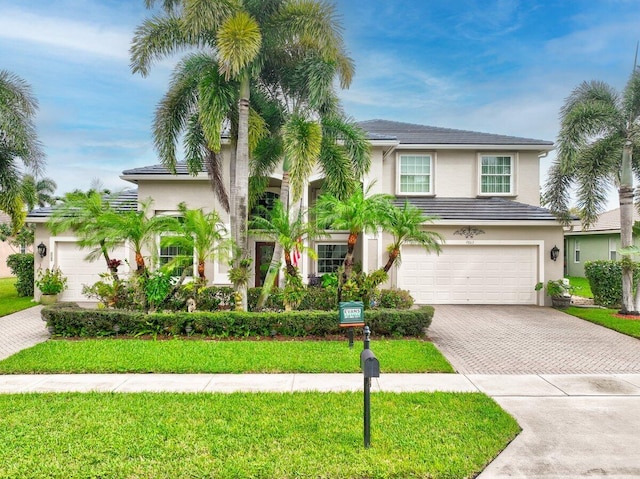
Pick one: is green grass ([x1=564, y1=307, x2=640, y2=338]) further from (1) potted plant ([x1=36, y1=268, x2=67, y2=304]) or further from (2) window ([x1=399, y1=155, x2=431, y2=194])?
(1) potted plant ([x1=36, y1=268, x2=67, y2=304])

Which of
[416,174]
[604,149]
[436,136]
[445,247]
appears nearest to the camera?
[604,149]

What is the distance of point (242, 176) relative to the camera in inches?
428

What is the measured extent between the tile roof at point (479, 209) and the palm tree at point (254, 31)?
21.8ft

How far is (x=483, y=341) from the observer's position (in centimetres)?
962

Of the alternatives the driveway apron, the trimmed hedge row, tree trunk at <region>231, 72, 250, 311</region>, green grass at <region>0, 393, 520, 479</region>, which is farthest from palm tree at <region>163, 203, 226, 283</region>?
green grass at <region>0, 393, 520, 479</region>

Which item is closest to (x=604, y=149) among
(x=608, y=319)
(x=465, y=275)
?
(x=608, y=319)

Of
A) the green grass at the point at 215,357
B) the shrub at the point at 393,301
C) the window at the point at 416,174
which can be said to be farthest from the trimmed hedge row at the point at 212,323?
the window at the point at 416,174

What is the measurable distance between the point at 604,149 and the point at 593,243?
1497 centimetres

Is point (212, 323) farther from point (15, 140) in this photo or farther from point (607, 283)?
point (607, 283)

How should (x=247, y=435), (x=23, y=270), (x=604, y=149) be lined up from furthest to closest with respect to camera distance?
1. (x=23, y=270)
2. (x=604, y=149)
3. (x=247, y=435)

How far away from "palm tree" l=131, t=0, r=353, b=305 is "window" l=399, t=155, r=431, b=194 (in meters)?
7.24

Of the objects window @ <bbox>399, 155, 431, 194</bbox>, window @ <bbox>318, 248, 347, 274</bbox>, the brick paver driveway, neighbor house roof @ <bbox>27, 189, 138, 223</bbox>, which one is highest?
window @ <bbox>399, 155, 431, 194</bbox>

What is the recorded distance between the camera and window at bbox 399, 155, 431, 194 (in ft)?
57.5

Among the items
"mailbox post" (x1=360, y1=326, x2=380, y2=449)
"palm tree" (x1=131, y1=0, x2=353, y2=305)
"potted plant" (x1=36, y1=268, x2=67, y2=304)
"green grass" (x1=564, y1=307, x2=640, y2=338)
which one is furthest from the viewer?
"potted plant" (x1=36, y1=268, x2=67, y2=304)
